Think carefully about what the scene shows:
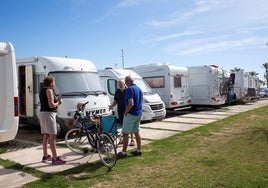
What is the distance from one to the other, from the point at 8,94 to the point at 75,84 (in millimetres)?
3887

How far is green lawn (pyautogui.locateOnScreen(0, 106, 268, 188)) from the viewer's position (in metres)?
5.10

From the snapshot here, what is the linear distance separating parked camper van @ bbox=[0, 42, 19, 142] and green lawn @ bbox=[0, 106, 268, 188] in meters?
0.93

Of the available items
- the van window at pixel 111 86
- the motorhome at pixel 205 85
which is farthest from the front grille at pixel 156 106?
the motorhome at pixel 205 85

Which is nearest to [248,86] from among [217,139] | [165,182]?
[217,139]

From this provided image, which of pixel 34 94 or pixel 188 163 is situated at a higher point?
pixel 34 94

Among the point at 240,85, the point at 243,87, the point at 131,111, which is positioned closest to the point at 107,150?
the point at 131,111

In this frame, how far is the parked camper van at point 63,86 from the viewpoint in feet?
30.7

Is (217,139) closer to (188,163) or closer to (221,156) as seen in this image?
(221,156)

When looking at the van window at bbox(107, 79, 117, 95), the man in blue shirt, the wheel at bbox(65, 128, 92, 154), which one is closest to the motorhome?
the van window at bbox(107, 79, 117, 95)

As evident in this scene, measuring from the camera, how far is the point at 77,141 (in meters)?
8.09

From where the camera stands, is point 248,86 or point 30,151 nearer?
point 30,151

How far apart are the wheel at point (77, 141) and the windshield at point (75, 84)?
194cm

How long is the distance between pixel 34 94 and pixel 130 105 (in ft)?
16.0

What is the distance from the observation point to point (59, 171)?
5.87m
